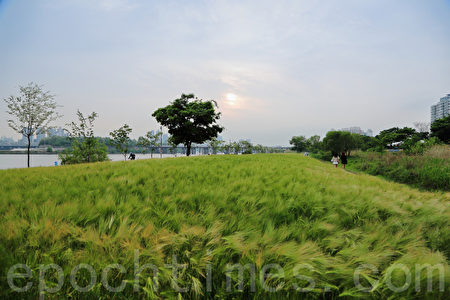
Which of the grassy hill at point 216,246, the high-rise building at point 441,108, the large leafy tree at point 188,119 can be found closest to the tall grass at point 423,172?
the grassy hill at point 216,246

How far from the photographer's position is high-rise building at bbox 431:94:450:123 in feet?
405

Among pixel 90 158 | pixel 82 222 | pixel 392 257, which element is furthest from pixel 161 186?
pixel 90 158

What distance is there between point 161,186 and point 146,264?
161 cm

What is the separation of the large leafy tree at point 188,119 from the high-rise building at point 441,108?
179491mm

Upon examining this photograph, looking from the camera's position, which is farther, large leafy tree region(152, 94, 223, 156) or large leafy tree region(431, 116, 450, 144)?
large leafy tree region(431, 116, 450, 144)

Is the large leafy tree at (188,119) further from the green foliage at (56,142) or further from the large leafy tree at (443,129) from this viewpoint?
the green foliage at (56,142)

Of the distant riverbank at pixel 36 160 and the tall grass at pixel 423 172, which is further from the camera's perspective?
the distant riverbank at pixel 36 160

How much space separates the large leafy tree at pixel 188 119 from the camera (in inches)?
1001

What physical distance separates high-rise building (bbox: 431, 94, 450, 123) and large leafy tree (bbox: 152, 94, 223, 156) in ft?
589

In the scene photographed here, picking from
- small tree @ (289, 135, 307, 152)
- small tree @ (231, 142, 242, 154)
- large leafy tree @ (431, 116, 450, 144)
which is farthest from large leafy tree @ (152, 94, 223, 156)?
small tree @ (289, 135, 307, 152)

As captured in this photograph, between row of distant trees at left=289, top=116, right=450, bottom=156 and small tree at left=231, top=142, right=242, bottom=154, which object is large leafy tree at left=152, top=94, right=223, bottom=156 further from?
small tree at left=231, top=142, right=242, bottom=154

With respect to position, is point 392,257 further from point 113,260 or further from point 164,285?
point 113,260

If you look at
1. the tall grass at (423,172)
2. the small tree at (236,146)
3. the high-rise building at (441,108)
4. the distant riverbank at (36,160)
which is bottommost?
the distant riverbank at (36,160)

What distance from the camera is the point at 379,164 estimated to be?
17.3m
